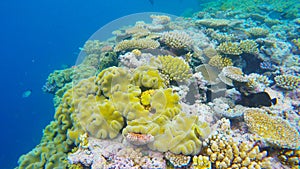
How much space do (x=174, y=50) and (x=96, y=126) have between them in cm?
331

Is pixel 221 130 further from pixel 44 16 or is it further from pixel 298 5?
pixel 44 16

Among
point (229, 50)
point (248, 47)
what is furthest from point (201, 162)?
point (248, 47)

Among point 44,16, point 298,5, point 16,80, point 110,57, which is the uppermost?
point 44,16

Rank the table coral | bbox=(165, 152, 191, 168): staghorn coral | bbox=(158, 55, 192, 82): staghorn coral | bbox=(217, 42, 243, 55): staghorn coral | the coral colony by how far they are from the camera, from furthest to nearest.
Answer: bbox=(217, 42, 243, 55): staghorn coral < the table coral < bbox=(158, 55, 192, 82): staghorn coral < the coral colony < bbox=(165, 152, 191, 168): staghorn coral

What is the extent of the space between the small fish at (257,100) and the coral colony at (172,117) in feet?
0.07

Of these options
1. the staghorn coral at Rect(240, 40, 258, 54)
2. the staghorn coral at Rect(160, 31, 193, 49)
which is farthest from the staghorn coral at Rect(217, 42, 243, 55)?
the staghorn coral at Rect(160, 31, 193, 49)

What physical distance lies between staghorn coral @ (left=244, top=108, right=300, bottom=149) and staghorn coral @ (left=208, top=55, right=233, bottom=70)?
224 cm

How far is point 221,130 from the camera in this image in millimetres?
3340

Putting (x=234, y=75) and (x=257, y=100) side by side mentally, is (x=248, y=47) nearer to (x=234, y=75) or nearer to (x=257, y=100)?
(x=234, y=75)

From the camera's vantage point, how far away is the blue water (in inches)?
1352

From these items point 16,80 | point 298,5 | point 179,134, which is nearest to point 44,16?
point 16,80

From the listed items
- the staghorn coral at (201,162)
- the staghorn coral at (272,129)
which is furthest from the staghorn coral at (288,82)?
the staghorn coral at (201,162)

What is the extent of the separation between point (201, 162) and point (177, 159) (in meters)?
0.35

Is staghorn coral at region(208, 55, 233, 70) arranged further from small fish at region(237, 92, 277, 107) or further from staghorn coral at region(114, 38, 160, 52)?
staghorn coral at region(114, 38, 160, 52)
